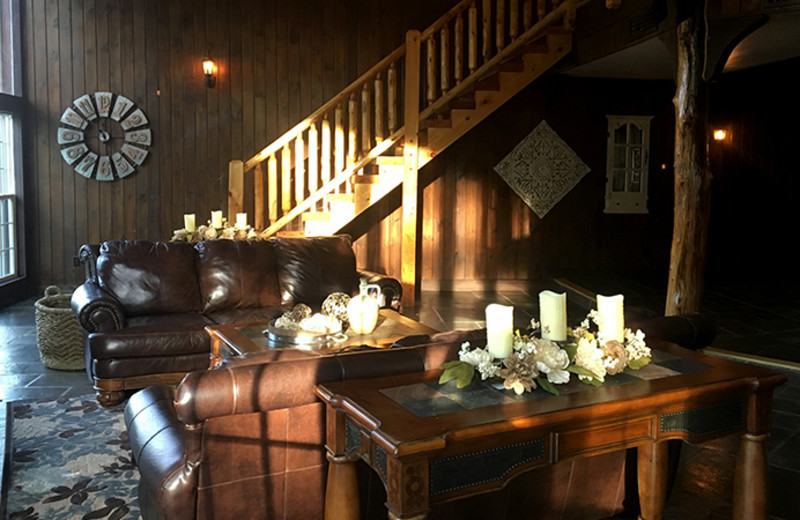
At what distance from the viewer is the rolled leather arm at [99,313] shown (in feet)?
14.8

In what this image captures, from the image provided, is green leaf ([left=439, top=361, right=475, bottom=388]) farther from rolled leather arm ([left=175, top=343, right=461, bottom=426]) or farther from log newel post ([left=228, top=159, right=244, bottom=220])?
log newel post ([left=228, top=159, right=244, bottom=220])

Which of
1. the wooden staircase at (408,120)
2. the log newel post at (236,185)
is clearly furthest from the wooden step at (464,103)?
the log newel post at (236,185)

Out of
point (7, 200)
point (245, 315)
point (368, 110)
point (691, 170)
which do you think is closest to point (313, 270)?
point (245, 315)

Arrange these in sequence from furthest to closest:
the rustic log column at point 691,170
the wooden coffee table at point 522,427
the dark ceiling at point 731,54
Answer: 1. the dark ceiling at point 731,54
2. the rustic log column at point 691,170
3. the wooden coffee table at point 522,427

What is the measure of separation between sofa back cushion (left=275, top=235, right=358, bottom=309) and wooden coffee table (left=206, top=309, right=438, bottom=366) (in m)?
1.10

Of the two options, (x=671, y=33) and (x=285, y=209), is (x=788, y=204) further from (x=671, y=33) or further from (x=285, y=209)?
(x=285, y=209)

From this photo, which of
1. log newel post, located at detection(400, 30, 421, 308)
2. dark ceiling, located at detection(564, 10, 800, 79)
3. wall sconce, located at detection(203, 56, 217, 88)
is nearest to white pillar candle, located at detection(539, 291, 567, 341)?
dark ceiling, located at detection(564, 10, 800, 79)

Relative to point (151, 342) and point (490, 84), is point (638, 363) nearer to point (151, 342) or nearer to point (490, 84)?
point (151, 342)

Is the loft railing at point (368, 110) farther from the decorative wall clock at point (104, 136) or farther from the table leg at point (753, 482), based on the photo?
the table leg at point (753, 482)

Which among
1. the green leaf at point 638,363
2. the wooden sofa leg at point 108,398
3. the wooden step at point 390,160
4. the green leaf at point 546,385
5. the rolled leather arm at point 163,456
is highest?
the wooden step at point 390,160

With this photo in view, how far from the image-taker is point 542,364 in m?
2.27

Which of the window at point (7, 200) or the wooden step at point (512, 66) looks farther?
the wooden step at point (512, 66)

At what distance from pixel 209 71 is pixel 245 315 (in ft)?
12.9

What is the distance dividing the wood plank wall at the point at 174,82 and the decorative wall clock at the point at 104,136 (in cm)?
10
